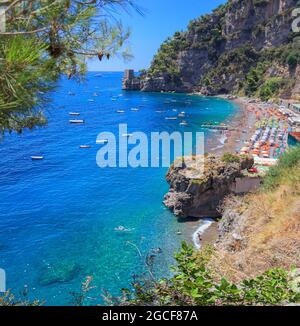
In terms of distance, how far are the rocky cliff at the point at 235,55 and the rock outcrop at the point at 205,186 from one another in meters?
51.1

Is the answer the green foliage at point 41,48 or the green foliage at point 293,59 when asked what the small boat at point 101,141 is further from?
the green foliage at point 293,59

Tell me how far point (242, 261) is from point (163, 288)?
166 inches

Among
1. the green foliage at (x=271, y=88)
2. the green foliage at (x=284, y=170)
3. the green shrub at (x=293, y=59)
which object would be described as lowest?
the green foliage at (x=284, y=170)

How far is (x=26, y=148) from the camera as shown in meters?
37.4

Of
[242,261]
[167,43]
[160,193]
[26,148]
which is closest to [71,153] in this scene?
[26,148]

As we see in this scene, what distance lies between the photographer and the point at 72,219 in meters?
20.9

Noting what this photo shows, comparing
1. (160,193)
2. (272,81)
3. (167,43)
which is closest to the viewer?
(160,193)

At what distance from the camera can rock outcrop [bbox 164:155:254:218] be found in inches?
784

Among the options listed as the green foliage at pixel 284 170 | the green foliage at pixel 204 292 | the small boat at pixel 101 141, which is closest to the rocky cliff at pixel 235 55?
the small boat at pixel 101 141

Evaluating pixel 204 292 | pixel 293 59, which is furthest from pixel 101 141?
pixel 293 59

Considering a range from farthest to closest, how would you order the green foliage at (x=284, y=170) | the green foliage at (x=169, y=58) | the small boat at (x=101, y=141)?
the green foliage at (x=169, y=58)
the small boat at (x=101, y=141)
the green foliage at (x=284, y=170)

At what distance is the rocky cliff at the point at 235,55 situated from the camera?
72350 millimetres
